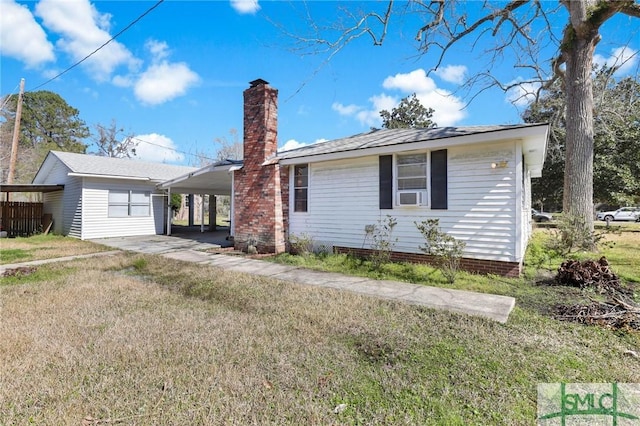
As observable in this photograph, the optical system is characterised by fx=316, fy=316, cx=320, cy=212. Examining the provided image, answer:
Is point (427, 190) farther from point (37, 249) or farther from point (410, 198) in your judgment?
point (37, 249)

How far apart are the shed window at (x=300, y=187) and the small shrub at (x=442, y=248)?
11.7 ft

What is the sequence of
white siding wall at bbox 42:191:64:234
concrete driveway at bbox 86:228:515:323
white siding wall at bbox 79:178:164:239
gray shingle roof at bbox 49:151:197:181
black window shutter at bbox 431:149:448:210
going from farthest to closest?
white siding wall at bbox 42:191:64:234
gray shingle roof at bbox 49:151:197:181
white siding wall at bbox 79:178:164:239
black window shutter at bbox 431:149:448:210
concrete driveway at bbox 86:228:515:323

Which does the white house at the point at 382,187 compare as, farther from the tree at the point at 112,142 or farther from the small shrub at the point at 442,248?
the tree at the point at 112,142

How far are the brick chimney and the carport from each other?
0.95 meters

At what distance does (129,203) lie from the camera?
14867mm

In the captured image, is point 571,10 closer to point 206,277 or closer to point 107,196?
point 206,277

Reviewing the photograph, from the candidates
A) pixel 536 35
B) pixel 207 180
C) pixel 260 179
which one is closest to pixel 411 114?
pixel 536 35

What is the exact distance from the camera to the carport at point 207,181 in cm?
1159

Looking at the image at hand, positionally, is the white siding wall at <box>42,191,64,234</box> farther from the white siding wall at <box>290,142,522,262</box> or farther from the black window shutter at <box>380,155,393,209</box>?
the black window shutter at <box>380,155,393,209</box>

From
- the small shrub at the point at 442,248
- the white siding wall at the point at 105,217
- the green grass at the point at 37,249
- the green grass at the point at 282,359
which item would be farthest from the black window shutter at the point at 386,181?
the white siding wall at the point at 105,217

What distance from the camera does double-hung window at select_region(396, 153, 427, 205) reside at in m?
7.41

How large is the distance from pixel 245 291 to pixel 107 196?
12.2m

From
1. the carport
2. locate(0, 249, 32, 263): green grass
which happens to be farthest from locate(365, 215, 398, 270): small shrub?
locate(0, 249, 32, 263): green grass

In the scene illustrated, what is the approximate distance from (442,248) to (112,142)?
38.1m
